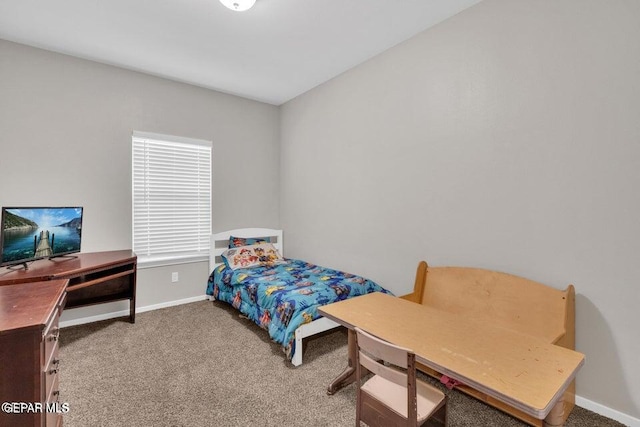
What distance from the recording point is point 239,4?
220 centimetres

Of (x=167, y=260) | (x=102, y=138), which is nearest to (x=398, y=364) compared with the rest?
(x=167, y=260)

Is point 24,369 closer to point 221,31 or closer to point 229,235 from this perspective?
point 221,31

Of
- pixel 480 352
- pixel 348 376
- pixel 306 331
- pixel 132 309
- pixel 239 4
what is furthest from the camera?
pixel 132 309

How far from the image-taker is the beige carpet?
179 centimetres

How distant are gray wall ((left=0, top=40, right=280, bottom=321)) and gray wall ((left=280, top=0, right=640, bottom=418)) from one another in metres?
1.78

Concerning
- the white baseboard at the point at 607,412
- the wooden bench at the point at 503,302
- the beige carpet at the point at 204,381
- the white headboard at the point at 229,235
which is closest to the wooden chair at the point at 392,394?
the beige carpet at the point at 204,381

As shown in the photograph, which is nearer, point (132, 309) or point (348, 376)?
point (348, 376)

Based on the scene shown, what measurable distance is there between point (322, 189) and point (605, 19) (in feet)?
9.20

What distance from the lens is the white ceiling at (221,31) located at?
7.61 ft

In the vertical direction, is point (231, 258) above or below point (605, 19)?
below

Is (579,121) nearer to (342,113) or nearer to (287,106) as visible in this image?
(342,113)

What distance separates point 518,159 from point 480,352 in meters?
1.44

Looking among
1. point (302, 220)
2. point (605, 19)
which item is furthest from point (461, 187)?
point (302, 220)

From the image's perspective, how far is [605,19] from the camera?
5.77 ft
